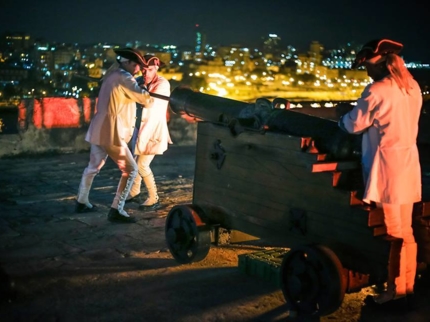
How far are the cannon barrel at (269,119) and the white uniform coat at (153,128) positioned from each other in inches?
56.6

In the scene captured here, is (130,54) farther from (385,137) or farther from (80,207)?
(385,137)

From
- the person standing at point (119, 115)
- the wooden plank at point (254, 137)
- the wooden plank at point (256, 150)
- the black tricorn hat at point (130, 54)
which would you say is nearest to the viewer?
the wooden plank at point (256, 150)

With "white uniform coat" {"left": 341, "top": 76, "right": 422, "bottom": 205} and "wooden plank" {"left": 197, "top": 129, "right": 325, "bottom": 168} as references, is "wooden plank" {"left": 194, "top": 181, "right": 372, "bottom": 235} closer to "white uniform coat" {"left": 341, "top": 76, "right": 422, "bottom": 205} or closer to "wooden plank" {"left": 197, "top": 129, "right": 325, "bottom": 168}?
"white uniform coat" {"left": 341, "top": 76, "right": 422, "bottom": 205}

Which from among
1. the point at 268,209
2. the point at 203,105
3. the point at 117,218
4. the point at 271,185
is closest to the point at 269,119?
the point at 271,185

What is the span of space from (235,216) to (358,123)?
1585 millimetres

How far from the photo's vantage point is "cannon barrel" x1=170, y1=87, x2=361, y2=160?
184 inches

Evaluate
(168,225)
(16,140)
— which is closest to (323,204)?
(168,225)

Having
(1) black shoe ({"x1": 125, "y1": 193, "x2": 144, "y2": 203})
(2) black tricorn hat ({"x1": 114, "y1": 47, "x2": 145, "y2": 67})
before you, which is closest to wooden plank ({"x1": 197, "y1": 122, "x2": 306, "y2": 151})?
(2) black tricorn hat ({"x1": 114, "y1": 47, "x2": 145, "y2": 67})

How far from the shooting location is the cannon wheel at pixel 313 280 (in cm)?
418

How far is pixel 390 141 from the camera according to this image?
4305 mm

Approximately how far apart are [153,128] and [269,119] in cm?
312

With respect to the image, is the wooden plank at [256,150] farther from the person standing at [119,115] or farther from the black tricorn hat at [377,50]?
the person standing at [119,115]

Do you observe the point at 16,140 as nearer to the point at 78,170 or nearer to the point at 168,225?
the point at 78,170

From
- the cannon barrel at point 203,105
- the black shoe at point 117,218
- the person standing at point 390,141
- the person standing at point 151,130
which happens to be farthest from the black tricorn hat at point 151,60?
the person standing at point 390,141
